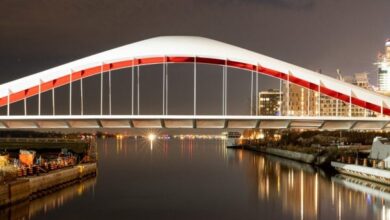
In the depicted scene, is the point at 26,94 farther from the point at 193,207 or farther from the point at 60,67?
the point at 193,207

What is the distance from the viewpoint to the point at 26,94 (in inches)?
968

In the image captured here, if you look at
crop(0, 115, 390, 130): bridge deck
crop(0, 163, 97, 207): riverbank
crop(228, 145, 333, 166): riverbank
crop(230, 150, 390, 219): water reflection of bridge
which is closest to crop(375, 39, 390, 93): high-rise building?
crop(228, 145, 333, 166): riverbank

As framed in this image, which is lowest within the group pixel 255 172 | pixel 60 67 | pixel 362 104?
pixel 255 172

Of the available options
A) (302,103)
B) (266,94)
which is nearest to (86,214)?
(302,103)

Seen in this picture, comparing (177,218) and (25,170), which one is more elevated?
(25,170)

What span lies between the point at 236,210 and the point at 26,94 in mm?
13392

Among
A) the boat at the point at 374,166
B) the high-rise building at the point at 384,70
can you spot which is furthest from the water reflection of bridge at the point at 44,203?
the high-rise building at the point at 384,70

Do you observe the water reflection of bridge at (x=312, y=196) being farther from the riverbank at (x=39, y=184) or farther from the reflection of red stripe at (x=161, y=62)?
the riverbank at (x=39, y=184)

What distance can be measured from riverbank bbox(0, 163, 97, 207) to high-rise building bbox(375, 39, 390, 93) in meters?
102

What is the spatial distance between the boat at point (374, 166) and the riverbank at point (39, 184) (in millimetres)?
19215

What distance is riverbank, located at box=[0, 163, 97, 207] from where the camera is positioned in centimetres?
2650

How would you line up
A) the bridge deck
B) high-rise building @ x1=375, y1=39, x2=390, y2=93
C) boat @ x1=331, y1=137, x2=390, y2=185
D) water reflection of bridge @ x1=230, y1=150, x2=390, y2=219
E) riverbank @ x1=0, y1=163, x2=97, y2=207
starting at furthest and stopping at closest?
high-rise building @ x1=375, y1=39, x2=390, y2=93, boat @ x1=331, y1=137, x2=390, y2=185, water reflection of bridge @ x1=230, y1=150, x2=390, y2=219, riverbank @ x1=0, y1=163, x2=97, y2=207, the bridge deck

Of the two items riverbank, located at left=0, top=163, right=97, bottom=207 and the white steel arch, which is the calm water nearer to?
riverbank, located at left=0, top=163, right=97, bottom=207

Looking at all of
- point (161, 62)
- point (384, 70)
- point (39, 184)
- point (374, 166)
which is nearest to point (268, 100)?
point (384, 70)
